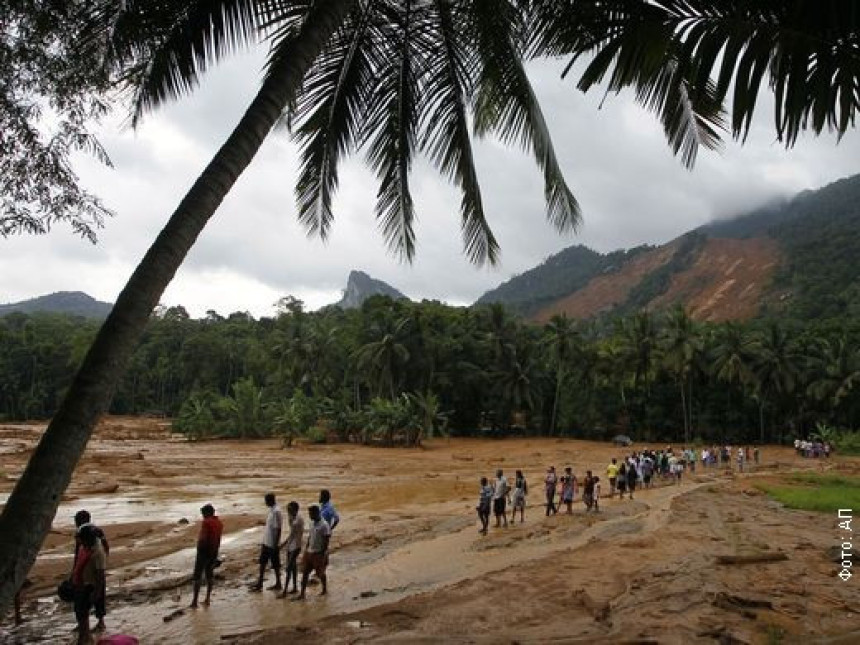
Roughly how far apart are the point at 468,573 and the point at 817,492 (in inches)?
681

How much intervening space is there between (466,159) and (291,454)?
1403 inches

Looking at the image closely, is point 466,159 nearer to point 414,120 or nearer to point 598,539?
point 414,120

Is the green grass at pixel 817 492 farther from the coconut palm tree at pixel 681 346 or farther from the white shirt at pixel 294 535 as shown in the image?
the coconut palm tree at pixel 681 346

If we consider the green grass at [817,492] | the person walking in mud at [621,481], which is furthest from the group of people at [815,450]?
the person walking in mud at [621,481]

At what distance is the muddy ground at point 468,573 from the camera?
7.52 metres

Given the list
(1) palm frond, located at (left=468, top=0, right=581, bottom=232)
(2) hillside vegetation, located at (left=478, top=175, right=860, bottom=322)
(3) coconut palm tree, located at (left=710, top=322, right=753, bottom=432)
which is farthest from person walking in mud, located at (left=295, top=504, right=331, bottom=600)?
(2) hillside vegetation, located at (left=478, top=175, right=860, bottom=322)

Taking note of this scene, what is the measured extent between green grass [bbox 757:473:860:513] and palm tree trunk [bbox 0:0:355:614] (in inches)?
775

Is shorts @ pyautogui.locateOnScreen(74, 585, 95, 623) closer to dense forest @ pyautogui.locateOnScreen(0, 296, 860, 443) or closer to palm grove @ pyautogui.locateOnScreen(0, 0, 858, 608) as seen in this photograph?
palm grove @ pyautogui.locateOnScreen(0, 0, 858, 608)

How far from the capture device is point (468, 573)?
11227 millimetres

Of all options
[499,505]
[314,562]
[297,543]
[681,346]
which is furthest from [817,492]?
[681,346]

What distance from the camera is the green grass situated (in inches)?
776

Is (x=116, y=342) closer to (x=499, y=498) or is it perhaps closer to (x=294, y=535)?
(x=294, y=535)

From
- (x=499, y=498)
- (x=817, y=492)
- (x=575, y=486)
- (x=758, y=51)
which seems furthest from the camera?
(x=817, y=492)

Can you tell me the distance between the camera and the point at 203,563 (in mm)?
8797
